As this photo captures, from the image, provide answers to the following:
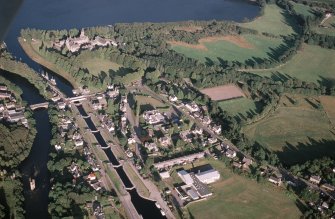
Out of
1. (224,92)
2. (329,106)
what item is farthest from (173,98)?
(329,106)

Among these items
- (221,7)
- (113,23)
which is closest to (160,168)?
(113,23)

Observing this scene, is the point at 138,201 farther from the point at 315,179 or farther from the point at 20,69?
the point at 20,69

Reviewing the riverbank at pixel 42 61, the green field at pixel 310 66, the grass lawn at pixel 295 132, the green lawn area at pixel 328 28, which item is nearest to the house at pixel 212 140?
the grass lawn at pixel 295 132

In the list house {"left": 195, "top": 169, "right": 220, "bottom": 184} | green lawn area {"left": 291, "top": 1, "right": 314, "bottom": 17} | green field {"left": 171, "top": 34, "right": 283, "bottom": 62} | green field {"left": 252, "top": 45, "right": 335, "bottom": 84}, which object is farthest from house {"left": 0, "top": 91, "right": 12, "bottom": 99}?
green lawn area {"left": 291, "top": 1, "right": 314, "bottom": 17}

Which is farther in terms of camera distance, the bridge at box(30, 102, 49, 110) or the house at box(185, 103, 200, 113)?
the house at box(185, 103, 200, 113)

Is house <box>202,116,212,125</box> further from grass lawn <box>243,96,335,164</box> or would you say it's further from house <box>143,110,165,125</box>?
house <box>143,110,165,125</box>

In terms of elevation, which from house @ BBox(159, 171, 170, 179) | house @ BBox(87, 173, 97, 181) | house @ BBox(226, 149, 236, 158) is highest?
house @ BBox(87, 173, 97, 181)

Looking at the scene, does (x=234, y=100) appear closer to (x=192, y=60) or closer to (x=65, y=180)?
(x=192, y=60)
